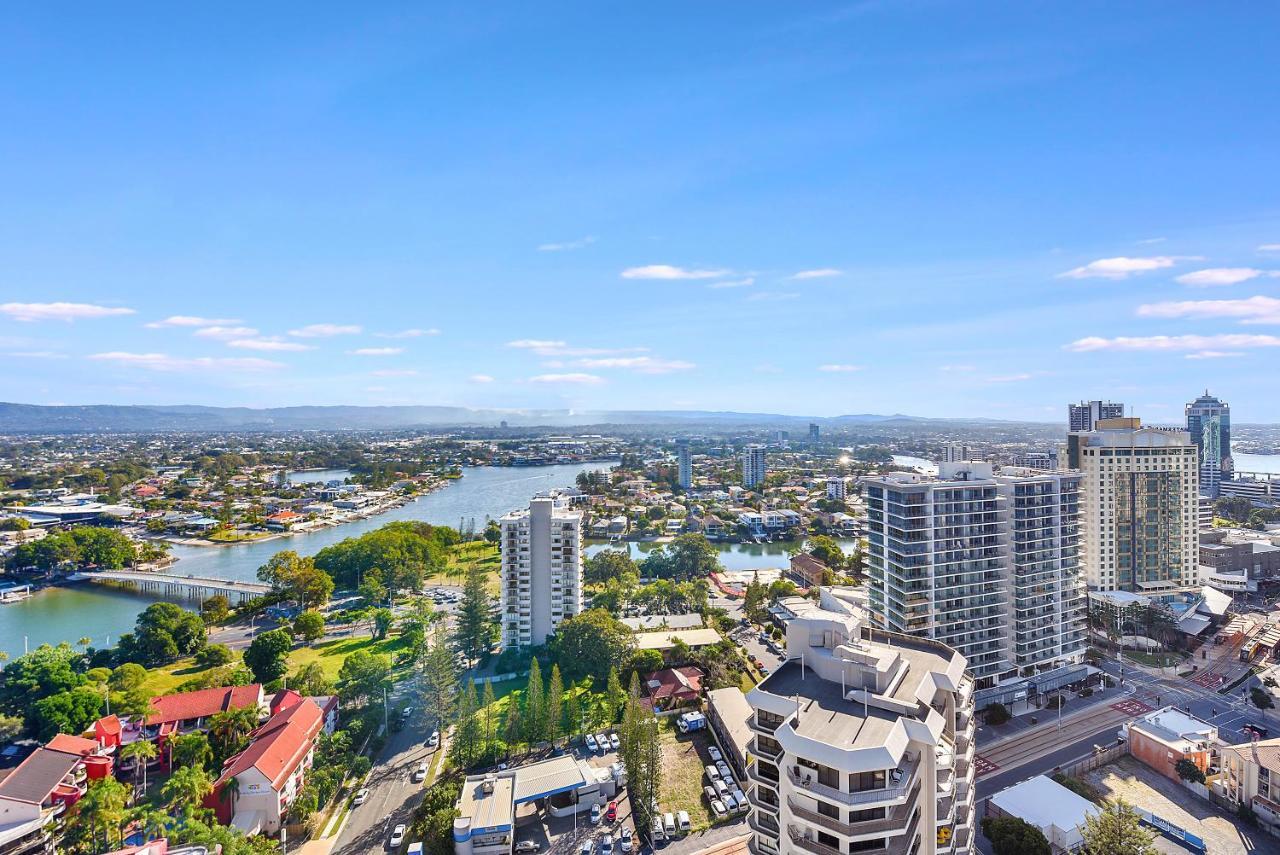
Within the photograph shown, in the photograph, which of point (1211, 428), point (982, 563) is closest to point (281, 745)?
point (982, 563)

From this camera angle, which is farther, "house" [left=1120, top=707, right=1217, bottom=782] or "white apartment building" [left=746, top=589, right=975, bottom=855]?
"house" [left=1120, top=707, right=1217, bottom=782]

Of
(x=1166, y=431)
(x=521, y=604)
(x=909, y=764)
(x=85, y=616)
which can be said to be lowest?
Answer: (x=85, y=616)

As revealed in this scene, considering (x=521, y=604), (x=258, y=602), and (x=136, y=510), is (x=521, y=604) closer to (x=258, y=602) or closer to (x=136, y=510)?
(x=258, y=602)

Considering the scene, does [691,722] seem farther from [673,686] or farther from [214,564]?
[214,564]

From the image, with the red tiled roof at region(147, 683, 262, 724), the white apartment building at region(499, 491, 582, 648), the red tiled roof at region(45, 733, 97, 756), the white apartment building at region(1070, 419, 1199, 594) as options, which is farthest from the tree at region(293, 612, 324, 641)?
the white apartment building at region(1070, 419, 1199, 594)

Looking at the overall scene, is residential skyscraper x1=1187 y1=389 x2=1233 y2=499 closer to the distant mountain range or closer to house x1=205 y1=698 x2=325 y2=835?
house x1=205 y1=698 x2=325 y2=835

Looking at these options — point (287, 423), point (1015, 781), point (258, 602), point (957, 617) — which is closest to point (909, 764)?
point (1015, 781)
